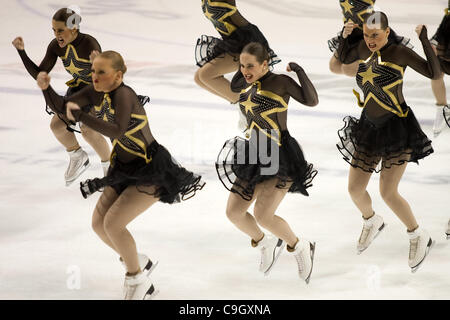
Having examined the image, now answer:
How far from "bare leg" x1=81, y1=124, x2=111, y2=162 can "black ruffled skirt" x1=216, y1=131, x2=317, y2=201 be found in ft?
5.12

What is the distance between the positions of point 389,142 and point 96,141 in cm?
227

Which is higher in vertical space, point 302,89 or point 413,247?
point 302,89

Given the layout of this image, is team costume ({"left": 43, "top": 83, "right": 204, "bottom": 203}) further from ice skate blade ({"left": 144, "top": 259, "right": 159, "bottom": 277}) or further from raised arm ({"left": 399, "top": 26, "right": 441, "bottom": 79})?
raised arm ({"left": 399, "top": 26, "right": 441, "bottom": 79})

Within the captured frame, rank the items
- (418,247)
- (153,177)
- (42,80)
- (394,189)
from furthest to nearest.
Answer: (418,247) → (394,189) → (153,177) → (42,80)

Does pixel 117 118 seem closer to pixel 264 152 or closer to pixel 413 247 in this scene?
pixel 264 152

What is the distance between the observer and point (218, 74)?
6.18 m

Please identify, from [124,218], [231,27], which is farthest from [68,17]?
[124,218]

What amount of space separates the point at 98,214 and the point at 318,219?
173cm

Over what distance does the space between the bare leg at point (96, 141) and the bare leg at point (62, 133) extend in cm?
15

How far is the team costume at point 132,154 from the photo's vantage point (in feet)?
14.6

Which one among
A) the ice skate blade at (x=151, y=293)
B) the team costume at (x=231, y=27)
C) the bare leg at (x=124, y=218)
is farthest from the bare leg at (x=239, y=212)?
the team costume at (x=231, y=27)

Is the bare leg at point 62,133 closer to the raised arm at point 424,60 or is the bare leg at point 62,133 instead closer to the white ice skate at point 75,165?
the white ice skate at point 75,165

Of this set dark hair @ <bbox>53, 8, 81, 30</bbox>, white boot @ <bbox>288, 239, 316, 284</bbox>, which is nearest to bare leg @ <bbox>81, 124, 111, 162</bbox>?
dark hair @ <bbox>53, 8, 81, 30</bbox>

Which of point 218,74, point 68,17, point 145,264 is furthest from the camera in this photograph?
point 218,74
